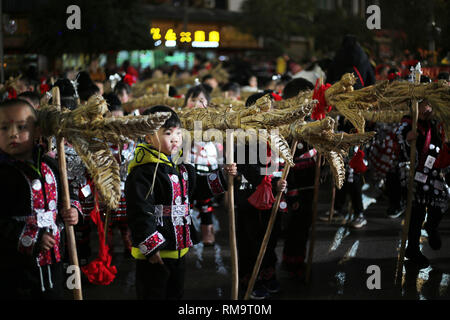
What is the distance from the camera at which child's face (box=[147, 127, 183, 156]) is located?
429cm

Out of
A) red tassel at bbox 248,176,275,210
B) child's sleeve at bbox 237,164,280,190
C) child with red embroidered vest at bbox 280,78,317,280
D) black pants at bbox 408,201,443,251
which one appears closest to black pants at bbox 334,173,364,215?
black pants at bbox 408,201,443,251

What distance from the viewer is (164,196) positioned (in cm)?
422

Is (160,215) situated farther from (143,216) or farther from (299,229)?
(299,229)

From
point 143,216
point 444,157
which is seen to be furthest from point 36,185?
point 444,157

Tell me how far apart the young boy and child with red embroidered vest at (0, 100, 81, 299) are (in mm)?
652

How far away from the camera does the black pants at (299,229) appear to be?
20.5 ft

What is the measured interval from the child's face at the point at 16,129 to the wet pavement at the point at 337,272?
266 centimetres

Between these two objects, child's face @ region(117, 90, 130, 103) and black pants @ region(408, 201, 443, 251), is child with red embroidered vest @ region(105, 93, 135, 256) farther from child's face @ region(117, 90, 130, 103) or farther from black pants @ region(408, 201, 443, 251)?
black pants @ region(408, 201, 443, 251)

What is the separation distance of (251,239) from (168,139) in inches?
70.2

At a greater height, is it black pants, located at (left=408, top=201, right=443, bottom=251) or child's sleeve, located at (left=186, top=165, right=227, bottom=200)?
child's sleeve, located at (left=186, top=165, right=227, bottom=200)

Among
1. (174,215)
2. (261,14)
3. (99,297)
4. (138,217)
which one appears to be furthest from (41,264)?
(261,14)
